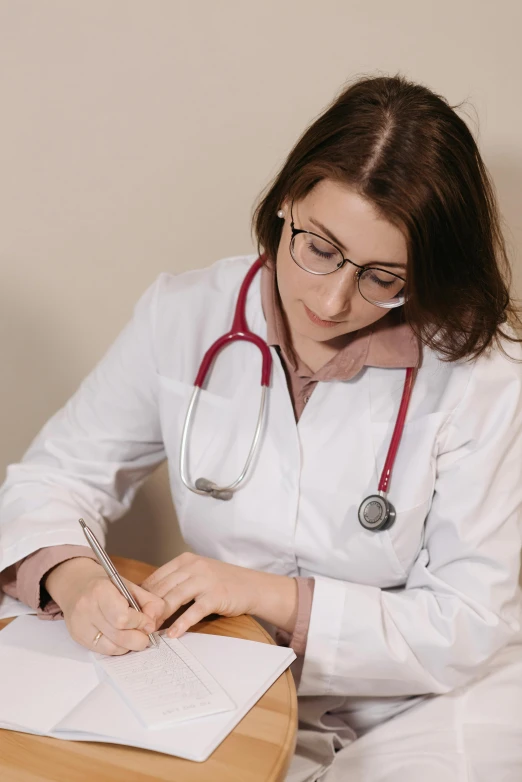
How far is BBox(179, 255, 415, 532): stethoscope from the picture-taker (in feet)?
3.95

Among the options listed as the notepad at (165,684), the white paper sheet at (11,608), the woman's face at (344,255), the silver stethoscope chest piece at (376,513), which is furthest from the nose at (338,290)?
the white paper sheet at (11,608)

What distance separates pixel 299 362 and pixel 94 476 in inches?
15.9

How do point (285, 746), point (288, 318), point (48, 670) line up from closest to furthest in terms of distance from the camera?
point (285, 746) < point (48, 670) < point (288, 318)

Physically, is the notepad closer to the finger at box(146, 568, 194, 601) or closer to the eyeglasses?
the finger at box(146, 568, 194, 601)

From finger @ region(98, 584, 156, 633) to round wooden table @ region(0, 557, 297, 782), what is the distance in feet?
0.52

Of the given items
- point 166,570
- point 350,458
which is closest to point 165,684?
point 166,570

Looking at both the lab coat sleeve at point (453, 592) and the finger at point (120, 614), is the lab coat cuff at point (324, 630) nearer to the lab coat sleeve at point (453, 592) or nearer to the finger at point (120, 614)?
the lab coat sleeve at point (453, 592)

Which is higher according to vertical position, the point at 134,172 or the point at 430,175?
the point at 430,175

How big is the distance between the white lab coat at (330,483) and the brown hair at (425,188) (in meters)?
0.10

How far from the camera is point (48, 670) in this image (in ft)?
3.37

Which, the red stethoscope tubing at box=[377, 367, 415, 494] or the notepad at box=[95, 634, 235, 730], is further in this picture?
the red stethoscope tubing at box=[377, 367, 415, 494]

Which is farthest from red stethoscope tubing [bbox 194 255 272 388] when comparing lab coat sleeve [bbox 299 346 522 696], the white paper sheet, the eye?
the white paper sheet

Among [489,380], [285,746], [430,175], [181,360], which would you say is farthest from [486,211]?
[285,746]

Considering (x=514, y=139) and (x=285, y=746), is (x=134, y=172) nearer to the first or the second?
(x=514, y=139)
